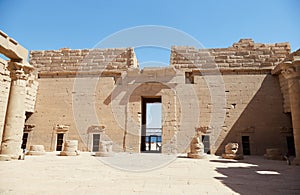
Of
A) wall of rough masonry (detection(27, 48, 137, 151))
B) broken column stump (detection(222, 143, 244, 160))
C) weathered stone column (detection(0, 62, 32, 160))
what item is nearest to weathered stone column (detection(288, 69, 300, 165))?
broken column stump (detection(222, 143, 244, 160))

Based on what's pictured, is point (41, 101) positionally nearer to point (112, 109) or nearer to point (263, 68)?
point (112, 109)

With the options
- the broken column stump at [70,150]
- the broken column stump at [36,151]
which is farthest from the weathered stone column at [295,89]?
the broken column stump at [36,151]

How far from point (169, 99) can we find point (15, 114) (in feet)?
27.2

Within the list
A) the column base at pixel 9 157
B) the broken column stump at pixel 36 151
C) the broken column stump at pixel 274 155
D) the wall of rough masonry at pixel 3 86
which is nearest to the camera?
the column base at pixel 9 157

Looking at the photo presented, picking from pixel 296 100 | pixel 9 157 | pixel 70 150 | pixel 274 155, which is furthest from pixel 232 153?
pixel 9 157

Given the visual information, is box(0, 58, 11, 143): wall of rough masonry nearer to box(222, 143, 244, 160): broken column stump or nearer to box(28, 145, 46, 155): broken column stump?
box(28, 145, 46, 155): broken column stump

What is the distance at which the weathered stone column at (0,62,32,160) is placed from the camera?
23.7 ft

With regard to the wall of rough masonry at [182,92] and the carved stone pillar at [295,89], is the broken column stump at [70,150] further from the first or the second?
the carved stone pillar at [295,89]

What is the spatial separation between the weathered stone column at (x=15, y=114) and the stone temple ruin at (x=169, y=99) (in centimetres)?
454

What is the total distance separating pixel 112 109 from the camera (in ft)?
43.3

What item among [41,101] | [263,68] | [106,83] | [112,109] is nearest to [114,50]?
[106,83]

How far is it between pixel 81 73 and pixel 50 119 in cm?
377

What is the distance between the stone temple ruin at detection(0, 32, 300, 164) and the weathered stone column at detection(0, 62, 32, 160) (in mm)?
4541

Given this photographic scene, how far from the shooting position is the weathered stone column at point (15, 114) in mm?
7223
